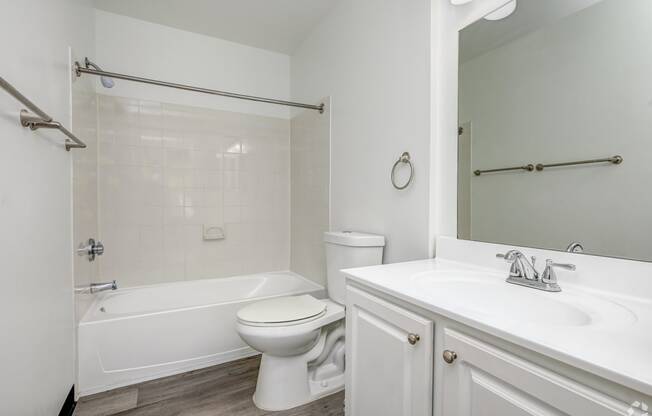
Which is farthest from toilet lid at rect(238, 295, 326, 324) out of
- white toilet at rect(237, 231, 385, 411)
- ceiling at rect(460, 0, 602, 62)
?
ceiling at rect(460, 0, 602, 62)

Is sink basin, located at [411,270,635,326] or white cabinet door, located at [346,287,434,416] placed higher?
sink basin, located at [411,270,635,326]

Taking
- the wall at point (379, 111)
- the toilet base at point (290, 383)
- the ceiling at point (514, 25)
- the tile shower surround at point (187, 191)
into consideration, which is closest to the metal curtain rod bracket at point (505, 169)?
the wall at point (379, 111)

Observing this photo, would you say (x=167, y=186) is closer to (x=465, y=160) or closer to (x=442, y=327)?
(x=465, y=160)

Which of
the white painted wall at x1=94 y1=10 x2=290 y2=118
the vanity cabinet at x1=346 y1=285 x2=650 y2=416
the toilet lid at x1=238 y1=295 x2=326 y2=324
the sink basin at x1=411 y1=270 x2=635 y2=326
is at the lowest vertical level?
the toilet lid at x1=238 y1=295 x2=326 y2=324

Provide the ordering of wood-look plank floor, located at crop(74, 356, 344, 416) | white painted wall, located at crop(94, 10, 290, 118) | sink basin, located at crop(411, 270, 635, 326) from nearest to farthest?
1. sink basin, located at crop(411, 270, 635, 326)
2. wood-look plank floor, located at crop(74, 356, 344, 416)
3. white painted wall, located at crop(94, 10, 290, 118)

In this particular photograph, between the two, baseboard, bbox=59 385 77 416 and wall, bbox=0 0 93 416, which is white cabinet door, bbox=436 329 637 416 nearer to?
wall, bbox=0 0 93 416

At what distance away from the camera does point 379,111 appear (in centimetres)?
173

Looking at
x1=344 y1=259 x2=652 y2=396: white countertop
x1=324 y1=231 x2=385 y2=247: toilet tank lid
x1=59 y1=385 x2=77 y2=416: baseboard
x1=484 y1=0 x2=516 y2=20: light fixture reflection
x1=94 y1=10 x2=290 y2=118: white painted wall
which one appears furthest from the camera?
x1=94 y1=10 x2=290 y2=118: white painted wall

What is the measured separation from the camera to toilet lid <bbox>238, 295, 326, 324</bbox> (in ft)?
4.90

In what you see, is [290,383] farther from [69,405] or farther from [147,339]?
[69,405]

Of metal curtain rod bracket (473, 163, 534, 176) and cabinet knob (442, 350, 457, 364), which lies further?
metal curtain rod bracket (473, 163, 534, 176)

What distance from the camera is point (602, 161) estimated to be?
0.95m

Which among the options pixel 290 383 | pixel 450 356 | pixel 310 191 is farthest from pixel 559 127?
pixel 310 191

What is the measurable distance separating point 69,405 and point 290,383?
1.08 meters
